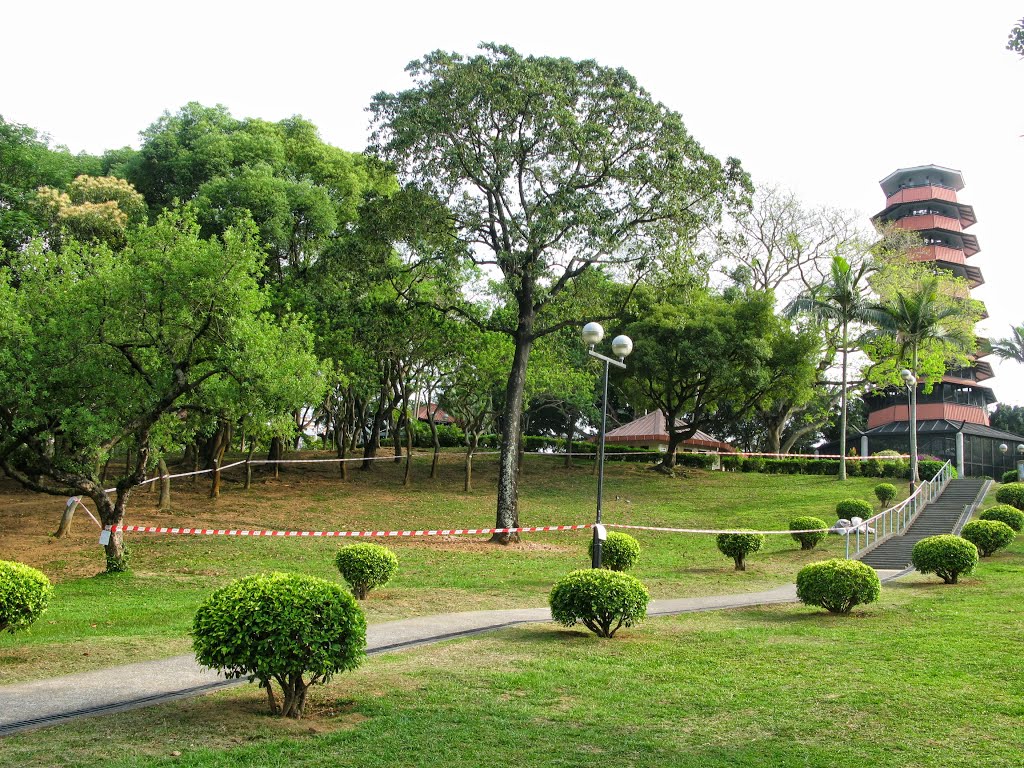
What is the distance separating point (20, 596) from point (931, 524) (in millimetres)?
23013

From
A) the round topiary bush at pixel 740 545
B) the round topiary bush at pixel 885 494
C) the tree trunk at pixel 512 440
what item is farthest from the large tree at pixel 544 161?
the round topiary bush at pixel 885 494

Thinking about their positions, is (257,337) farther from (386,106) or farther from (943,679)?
(943,679)

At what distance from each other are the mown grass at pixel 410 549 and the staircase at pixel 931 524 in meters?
1.33

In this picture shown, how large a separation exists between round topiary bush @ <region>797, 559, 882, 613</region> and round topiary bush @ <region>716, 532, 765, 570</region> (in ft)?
20.3

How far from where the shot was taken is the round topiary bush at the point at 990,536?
19.6m

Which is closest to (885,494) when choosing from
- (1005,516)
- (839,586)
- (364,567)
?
(1005,516)

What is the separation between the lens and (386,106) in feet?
76.1

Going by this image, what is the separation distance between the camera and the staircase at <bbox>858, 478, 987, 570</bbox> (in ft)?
67.3

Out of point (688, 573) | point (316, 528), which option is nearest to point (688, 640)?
point (688, 573)

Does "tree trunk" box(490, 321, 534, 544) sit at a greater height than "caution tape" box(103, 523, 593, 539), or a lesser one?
greater

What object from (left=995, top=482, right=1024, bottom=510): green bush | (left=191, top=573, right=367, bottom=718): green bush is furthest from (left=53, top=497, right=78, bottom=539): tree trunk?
(left=995, top=482, right=1024, bottom=510): green bush

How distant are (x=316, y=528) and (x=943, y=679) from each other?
18192 mm

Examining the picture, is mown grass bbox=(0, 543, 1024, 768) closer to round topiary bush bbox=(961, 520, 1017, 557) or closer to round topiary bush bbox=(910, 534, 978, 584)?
round topiary bush bbox=(910, 534, 978, 584)

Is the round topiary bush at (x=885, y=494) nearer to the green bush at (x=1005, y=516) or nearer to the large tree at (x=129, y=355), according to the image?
the green bush at (x=1005, y=516)
